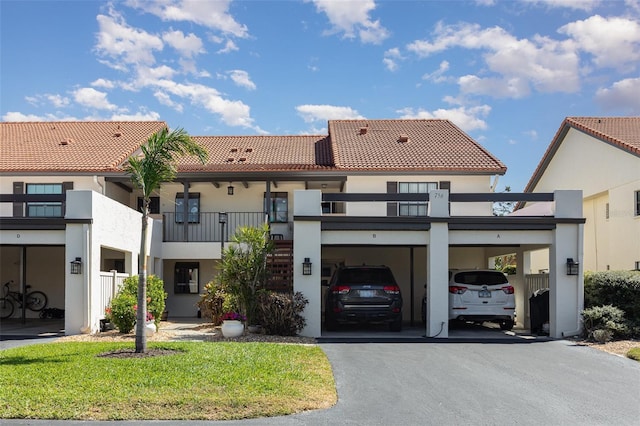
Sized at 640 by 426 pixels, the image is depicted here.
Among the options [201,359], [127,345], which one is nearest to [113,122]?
[127,345]

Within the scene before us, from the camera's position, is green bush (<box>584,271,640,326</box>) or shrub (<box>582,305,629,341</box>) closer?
shrub (<box>582,305,629,341</box>)

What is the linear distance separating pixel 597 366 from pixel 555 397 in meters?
3.02

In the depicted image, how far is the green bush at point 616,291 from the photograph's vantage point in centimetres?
1423

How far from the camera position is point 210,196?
23.0m

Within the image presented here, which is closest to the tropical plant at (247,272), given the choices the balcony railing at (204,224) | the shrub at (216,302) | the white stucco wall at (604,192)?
the shrub at (216,302)

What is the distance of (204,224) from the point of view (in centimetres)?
2239

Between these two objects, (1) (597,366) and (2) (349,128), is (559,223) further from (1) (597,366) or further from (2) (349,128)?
(2) (349,128)

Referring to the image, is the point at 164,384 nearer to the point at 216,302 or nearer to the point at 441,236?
the point at 216,302

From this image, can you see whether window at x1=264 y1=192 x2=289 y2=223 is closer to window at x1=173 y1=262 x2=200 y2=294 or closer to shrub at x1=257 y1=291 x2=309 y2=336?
window at x1=173 y1=262 x2=200 y2=294

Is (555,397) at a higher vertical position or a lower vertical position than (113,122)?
lower

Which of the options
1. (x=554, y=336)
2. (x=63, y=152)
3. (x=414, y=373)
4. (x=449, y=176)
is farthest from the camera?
(x=63, y=152)

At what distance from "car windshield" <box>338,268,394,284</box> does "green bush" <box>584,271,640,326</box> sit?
4860mm

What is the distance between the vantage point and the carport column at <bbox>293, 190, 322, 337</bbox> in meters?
15.1

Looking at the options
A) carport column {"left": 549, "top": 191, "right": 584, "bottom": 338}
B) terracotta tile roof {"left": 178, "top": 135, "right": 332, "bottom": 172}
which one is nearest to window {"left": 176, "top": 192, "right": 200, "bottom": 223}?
terracotta tile roof {"left": 178, "top": 135, "right": 332, "bottom": 172}
